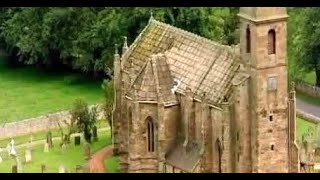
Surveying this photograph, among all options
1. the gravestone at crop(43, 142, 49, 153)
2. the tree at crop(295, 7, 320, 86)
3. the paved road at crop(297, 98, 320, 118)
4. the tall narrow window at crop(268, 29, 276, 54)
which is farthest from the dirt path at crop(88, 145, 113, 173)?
the tree at crop(295, 7, 320, 86)

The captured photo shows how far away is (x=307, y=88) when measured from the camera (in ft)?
225

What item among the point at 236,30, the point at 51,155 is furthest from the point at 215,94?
→ the point at 236,30

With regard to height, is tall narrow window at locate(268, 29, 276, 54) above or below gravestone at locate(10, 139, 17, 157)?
above

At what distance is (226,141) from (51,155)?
14.1m

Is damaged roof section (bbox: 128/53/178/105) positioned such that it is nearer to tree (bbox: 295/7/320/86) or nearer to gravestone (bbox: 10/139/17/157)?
gravestone (bbox: 10/139/17/157)

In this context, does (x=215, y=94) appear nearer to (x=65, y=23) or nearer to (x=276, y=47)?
(x=276, y=47)

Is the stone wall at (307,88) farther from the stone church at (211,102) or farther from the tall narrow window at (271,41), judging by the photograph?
the tall narrow window at (271,41)

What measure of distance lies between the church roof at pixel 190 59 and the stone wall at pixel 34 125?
1094 centimetres

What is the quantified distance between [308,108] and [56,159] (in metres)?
19.3

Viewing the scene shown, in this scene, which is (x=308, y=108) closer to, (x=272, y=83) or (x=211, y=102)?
(x=211, y=102)

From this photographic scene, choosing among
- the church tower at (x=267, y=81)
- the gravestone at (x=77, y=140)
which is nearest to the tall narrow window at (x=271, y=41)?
the church tower at (x=267, y=81)

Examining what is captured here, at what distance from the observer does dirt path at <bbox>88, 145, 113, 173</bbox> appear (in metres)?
50.4

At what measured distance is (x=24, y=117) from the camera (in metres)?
63.2

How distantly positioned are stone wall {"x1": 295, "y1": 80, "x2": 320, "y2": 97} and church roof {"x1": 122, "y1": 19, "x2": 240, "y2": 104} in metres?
20.8
